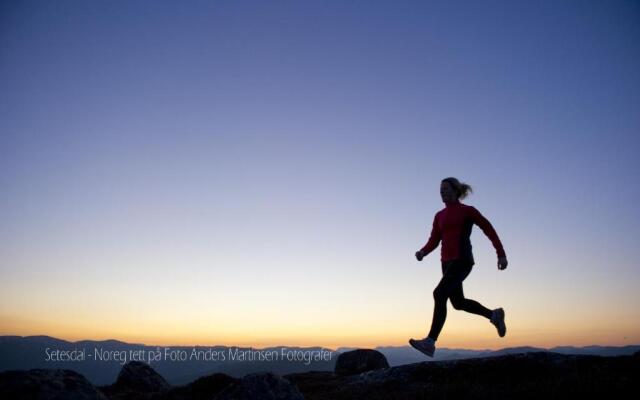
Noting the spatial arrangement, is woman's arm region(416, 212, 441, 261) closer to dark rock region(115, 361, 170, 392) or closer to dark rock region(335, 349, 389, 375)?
dark rock region(335, 349, 389, 375)

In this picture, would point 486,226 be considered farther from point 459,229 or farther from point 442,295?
point 442,295

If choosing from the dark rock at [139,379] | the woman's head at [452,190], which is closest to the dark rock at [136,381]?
the dark rock at [139,379]

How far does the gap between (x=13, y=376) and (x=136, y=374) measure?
7.46m

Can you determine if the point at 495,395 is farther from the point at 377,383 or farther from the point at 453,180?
the point at 453,180

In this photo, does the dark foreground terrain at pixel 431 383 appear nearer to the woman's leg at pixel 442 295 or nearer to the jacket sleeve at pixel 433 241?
the woman's leg at pixel 442 295

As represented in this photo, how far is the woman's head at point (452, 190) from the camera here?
25.1 feet

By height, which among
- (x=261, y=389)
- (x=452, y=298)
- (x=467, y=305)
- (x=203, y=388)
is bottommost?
(x=203, y=388)

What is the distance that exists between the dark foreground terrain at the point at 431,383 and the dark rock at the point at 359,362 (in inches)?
140

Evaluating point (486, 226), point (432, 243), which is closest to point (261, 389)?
point (432, 243)

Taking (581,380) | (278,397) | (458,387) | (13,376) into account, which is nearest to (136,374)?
(13,376)

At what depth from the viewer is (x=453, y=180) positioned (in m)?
7.76

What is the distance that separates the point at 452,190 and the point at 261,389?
4623 millimetres

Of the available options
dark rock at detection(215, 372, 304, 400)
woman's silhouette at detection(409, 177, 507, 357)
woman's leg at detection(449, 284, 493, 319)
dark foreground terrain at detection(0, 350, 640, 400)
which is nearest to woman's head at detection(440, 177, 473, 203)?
woman's silhouette at detection(409, 177, 507, 357)

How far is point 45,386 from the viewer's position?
542cm
